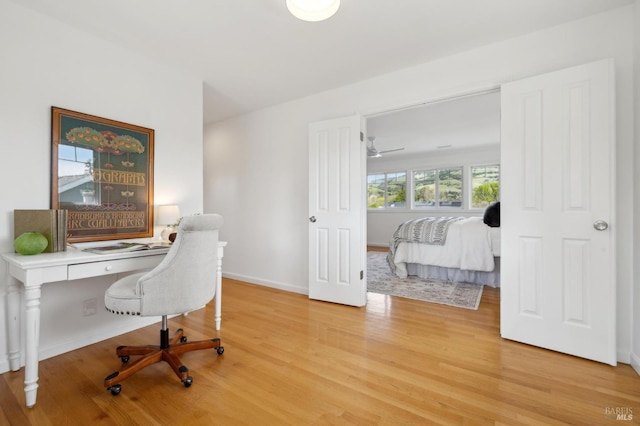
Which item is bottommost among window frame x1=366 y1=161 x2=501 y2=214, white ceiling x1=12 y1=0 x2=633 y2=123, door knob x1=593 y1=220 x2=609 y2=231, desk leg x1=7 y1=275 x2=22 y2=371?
desk leg x1=7 y1=275 x2=22 y2=371

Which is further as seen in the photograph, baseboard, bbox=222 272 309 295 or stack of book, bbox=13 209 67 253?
baseboard, bbox=222 272 309 295

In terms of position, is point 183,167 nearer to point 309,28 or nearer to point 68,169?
point 68,169

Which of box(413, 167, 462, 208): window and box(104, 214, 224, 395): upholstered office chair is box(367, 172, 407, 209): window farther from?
box(104, 214, 224, 395): upholstered office chair

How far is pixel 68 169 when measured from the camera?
2119mm

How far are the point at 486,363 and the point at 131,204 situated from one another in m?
2.98

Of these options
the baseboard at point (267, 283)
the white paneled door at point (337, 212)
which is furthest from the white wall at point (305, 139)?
the white paneled door at point (337, 212)

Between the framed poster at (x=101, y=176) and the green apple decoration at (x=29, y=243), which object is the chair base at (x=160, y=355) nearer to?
the green apple decoration at (x=29, y=243)

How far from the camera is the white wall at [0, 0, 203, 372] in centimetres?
188

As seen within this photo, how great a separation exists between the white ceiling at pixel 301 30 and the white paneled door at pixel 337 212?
0.66m

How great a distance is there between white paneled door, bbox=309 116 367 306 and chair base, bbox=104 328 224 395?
1449 millimetres

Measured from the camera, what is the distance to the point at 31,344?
152 cm

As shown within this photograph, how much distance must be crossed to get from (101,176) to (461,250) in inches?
160

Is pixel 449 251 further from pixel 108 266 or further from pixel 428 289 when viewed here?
pixel 108 266

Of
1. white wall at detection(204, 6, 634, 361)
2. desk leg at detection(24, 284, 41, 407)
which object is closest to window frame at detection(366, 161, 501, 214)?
white wall at detection(204, 6, 634, 361)
